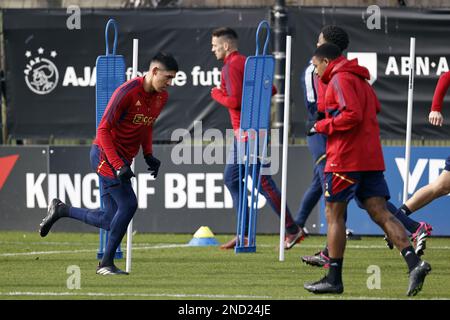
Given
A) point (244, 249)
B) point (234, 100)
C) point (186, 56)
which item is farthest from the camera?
point (186, 56)

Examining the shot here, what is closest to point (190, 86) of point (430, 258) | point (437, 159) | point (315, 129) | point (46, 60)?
point (46, 60)

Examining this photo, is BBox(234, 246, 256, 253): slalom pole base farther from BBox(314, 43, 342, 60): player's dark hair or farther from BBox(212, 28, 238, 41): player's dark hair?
BBox(314, 43, 342, 60): player's dark hair

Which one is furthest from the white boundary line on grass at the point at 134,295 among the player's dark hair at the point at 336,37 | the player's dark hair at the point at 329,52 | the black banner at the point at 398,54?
the black banner at the point at 398,54

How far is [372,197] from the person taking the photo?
1005 centimetres

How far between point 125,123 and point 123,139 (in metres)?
0.15

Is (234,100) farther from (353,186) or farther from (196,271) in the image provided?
(353,186)

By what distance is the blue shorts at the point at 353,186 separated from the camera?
32.6ft

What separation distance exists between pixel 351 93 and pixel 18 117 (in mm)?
8017

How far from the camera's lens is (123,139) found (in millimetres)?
11414

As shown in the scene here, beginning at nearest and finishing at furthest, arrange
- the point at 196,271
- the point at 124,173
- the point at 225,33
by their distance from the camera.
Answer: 1. the point at 124,173
2. the point at 196,271
3. the point at 225,33

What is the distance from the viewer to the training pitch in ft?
32.8

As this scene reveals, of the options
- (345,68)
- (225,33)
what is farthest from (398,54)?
(345,68)

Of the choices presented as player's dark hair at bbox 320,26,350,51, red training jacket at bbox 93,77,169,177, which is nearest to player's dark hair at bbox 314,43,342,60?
player's dark hair at bbox 320,26,350,51

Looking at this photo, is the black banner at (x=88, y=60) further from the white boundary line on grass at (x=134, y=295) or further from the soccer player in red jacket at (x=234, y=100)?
the white boundary line on grass at (x=134, y=295)
